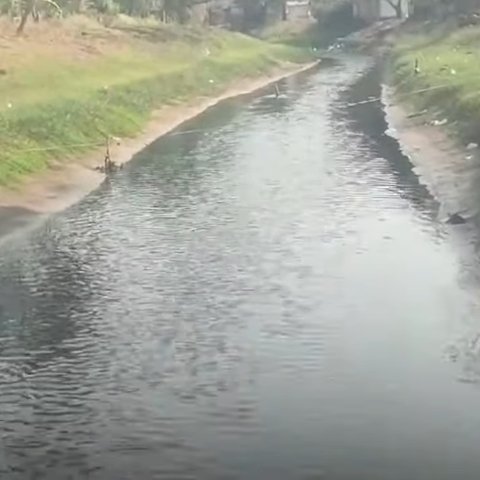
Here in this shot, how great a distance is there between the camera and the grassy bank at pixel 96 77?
39875 millimetres

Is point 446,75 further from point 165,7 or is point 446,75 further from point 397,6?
point 397,6

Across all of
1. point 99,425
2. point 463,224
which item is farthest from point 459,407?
point 463,224

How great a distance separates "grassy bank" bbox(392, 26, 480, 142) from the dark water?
6621mm

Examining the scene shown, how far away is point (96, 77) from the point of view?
58.4m

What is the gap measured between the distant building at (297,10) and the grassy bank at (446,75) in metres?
36.4

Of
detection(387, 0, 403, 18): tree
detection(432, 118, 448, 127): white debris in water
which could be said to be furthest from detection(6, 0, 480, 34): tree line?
detection(432, 118, 448, 127): white debris in water

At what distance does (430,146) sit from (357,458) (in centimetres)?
2780

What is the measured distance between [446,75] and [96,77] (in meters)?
17.6

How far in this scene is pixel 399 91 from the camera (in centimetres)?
6231

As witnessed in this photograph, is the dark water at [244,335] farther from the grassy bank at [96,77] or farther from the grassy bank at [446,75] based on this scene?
the grassy bank at [446,75]

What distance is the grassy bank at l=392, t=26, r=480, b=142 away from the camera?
43.3 meters

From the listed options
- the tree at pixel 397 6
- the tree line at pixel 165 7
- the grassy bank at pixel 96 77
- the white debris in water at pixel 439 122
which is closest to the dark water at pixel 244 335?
the grassy bank at pixel 96 77

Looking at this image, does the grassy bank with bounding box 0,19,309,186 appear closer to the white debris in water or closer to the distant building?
the white debris in water

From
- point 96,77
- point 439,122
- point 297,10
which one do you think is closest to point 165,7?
point 96,77
